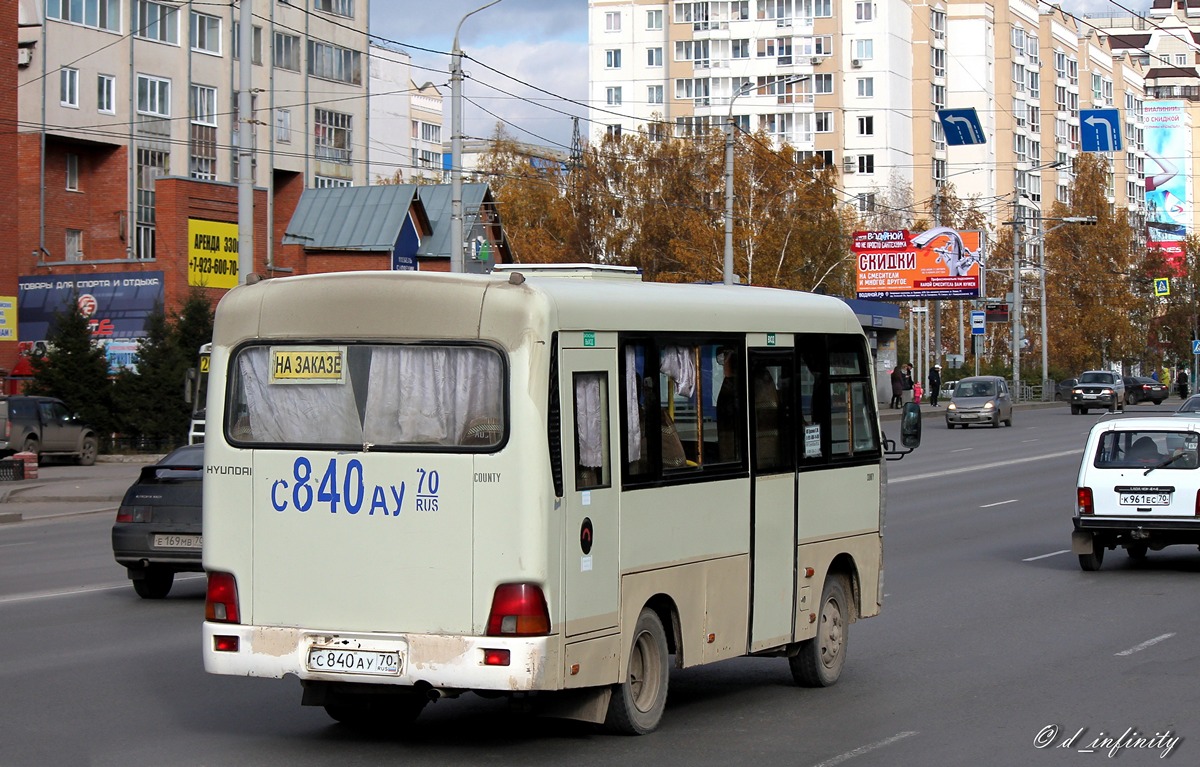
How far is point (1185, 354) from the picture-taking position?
107625mm

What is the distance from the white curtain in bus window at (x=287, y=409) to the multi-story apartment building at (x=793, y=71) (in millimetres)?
105458

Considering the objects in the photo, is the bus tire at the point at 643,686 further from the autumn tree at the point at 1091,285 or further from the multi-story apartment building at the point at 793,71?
the multi-story apartment building at the point at 793,71

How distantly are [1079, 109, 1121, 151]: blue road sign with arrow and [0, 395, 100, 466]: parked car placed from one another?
284 ft

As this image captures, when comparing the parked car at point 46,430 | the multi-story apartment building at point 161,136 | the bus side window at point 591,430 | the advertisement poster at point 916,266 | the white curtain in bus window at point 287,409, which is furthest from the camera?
the advertisement poster at point 916,266

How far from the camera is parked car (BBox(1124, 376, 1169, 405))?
261ft

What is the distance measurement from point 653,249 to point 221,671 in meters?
72.7

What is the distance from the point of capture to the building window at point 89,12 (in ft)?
201

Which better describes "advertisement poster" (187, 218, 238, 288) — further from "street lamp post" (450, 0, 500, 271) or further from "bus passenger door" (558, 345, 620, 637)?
"bus passenger door" (558, 345, 620, 637)

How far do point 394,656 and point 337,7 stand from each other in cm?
7139

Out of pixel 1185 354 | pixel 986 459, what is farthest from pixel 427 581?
pixel 1185 354

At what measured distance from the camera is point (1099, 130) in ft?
367

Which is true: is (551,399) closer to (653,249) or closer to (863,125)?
(653,249)

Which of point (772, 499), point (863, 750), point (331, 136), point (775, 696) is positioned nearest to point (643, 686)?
point (863, 750)

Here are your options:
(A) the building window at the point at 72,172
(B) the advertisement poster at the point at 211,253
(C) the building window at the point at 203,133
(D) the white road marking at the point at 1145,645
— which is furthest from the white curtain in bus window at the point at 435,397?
(C) the building window at the point at 203,133
